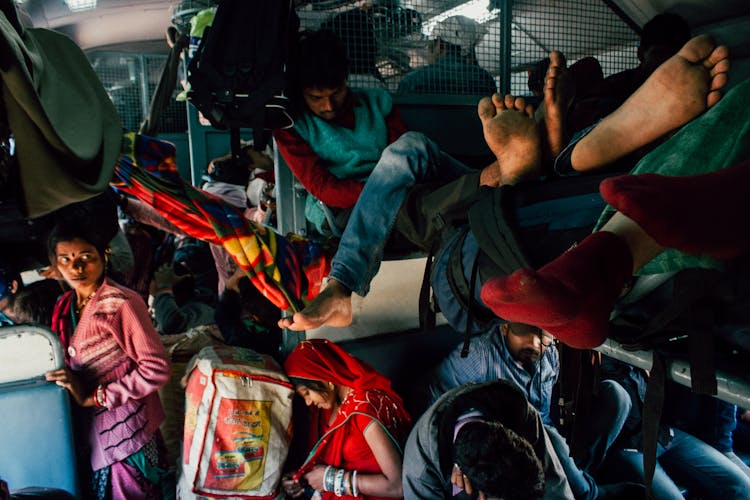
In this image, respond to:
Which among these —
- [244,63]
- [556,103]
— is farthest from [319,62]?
[556,103]

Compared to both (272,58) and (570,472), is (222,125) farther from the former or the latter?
(570,472)

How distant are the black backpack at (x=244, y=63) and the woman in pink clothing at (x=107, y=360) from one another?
2.75ft

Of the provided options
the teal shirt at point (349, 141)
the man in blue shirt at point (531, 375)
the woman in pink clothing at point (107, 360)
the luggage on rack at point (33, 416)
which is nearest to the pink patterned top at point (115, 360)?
the woman in pink clothing at point (107, 360)

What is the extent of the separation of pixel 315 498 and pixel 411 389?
2.32 feet

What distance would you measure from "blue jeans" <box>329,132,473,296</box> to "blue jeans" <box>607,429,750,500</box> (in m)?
1.92

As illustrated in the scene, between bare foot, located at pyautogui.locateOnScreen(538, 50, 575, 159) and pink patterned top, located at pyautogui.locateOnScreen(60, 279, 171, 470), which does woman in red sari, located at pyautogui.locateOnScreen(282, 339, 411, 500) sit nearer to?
pink patterned top, located at pyautogui.locateOnScreen(60, 279, 171, 470)

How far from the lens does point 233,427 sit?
212 centimetres

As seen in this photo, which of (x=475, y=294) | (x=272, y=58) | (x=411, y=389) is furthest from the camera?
(x=411, y=389)

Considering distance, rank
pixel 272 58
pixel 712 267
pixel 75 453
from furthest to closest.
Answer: pixel 75 453 < pixel 272 58 < pixel 712 267

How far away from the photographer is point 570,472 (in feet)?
7.15

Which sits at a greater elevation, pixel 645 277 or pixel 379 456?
pixel 645 277

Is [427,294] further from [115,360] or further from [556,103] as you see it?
[115,360]

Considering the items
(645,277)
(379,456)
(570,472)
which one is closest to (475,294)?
(645,277)

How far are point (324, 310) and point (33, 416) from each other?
118 cm
